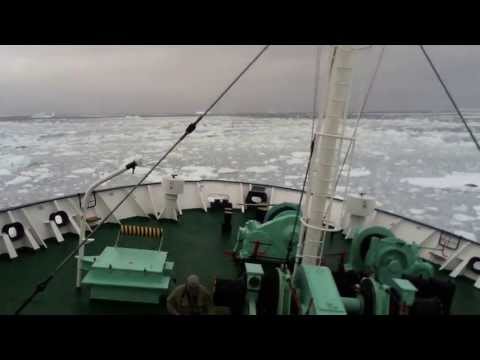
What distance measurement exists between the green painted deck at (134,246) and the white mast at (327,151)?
131cm

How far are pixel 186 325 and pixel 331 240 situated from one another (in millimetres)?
4780

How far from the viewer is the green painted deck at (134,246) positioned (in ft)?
10.2

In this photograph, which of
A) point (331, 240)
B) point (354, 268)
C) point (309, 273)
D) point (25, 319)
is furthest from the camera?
point (331, 240)

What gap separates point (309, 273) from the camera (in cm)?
242

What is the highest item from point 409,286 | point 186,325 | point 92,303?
point 186,325

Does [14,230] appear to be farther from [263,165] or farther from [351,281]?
[263,165]

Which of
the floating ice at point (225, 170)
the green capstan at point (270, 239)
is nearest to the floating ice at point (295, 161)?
the floating ice at point (225, 170)

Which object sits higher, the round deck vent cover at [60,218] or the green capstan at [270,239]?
the green capstan at [270,239]

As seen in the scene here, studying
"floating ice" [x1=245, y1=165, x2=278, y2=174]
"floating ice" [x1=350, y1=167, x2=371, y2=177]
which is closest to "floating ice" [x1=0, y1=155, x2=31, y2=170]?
"floating ice" [x1=245, y1=165, x2=278, y2=174]

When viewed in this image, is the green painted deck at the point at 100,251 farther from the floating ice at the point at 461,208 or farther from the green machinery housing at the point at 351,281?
the floating ice at the point at 461,208

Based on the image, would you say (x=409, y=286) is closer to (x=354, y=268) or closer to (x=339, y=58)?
(x=354, y=268)

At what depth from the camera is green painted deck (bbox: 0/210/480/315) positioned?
10.2ft

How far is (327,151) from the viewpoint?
9.09 feet

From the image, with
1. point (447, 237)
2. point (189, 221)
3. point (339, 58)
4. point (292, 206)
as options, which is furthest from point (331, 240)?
point (339, 58)
